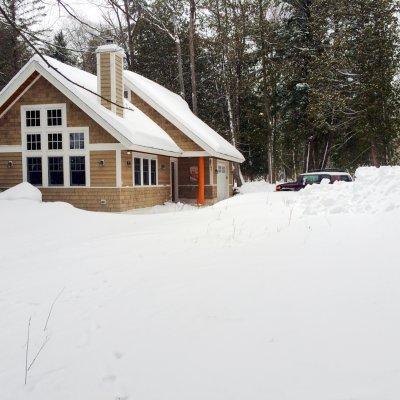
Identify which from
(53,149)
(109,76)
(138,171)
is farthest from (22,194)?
(109,76)

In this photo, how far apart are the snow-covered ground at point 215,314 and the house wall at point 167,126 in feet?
45.2

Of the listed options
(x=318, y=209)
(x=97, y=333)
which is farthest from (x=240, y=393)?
(x=318, y=209)

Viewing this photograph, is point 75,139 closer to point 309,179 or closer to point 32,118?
point 32,118

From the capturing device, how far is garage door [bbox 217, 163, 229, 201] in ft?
81.8

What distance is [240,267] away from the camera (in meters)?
5.48

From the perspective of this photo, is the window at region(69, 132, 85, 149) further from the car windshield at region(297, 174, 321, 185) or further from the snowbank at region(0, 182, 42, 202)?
the car windshield at region(297, 174, 321, 185)

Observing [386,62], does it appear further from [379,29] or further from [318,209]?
[318,209]

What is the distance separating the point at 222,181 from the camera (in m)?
25.7

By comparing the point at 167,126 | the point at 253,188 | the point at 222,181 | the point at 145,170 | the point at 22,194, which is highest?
the point at 167,126

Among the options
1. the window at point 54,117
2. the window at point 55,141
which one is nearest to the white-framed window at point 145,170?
the window at point 55,141

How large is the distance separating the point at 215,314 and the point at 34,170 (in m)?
15.4

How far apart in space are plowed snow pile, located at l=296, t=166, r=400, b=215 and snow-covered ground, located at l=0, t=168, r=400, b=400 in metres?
0.34

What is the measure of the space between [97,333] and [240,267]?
2.16m

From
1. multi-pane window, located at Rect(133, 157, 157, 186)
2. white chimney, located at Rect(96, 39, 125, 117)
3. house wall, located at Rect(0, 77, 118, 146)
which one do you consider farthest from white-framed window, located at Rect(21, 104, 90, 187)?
multi-pane window, located at Rect(133, 157, 157, 186)
